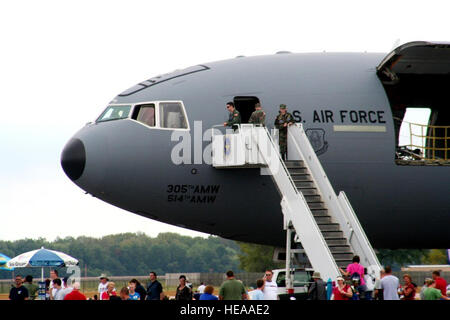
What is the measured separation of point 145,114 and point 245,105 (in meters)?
2.69

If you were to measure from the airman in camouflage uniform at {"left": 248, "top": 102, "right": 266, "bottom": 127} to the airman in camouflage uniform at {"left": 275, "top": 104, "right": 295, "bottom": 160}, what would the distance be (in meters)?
0.39

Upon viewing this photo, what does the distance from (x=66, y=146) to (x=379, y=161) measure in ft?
27.0

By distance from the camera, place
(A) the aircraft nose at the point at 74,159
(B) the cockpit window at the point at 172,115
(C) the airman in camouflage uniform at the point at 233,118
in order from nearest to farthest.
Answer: (C) the airman in camouflage uniform at the point at 233,118, (A) the aircraft nose at the point at 74,159, (B) the cockpit window at the point at 172,115

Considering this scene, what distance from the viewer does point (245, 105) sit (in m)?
23.7

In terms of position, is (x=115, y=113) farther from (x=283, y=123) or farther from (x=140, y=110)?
(x=283, y=123)

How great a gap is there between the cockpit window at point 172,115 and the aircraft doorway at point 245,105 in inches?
58.4

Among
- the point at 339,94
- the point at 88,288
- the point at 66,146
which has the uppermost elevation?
the point at 339,94

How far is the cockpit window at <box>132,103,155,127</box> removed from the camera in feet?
75.9

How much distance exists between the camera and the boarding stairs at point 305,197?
794 inches

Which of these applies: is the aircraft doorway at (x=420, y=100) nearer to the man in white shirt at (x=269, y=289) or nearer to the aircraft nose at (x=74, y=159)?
the man in white shirt at (x=269, y=289)

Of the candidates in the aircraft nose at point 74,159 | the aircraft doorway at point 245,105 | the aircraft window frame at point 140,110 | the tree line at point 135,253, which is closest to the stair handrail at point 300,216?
the aircraft doorway at point 245,105
